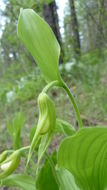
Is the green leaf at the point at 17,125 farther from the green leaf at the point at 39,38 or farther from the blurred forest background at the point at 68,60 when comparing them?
the blurred forest background at the point at 68,60

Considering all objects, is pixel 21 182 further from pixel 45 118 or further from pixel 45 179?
pixel 45 118

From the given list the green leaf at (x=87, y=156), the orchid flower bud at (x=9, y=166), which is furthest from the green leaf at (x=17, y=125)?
the green leaf at (x=87, y=156)

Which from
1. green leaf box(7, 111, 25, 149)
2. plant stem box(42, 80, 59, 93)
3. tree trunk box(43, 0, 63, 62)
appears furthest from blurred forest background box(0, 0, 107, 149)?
plant stem box(42, 80, 59, 93)

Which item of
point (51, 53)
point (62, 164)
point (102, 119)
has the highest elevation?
point (51, 53)

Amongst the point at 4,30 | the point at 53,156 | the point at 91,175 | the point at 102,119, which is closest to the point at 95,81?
the point at 102,119

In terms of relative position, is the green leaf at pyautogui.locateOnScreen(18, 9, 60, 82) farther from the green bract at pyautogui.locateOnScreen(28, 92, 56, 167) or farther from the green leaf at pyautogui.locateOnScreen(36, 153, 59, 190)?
the green leaf at pyautogui.locateOnScreen(36, 153, 59, 190)

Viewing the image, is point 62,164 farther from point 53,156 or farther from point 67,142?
point 53,156
